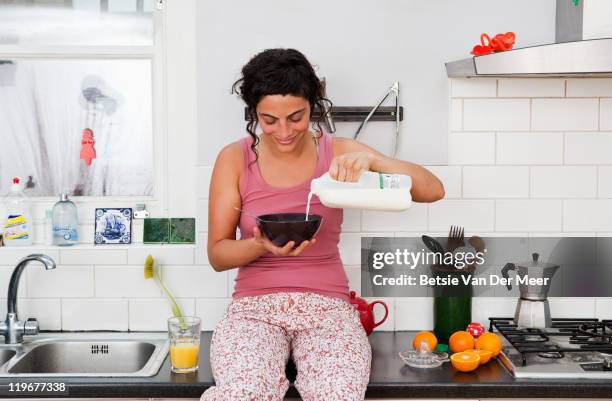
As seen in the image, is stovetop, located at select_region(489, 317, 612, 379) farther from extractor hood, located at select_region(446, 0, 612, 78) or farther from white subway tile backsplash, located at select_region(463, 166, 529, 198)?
extractor hood, located at select_region(446, 0, 612, 78)

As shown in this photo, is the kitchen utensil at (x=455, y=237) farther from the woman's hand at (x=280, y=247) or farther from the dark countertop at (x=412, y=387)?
the woman's hand at (x=280, y=247)

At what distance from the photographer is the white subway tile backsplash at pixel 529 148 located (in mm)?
2316

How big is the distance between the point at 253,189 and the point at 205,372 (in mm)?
515

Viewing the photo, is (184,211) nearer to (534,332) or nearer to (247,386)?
(247,386)

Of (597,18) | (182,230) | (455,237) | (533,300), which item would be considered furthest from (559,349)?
(182,230)

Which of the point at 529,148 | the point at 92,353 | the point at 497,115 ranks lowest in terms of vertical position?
the point at 92,353

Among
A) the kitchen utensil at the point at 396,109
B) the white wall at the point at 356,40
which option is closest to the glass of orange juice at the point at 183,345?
the white wall at the point at 356,40

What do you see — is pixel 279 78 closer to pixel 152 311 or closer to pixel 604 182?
pixel 152 311

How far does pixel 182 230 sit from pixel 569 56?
1.30 meters

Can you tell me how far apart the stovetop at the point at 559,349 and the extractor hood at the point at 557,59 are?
2.48 ft

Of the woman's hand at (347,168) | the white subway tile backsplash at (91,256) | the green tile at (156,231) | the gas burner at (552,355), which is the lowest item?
the gas burner at (552,355)

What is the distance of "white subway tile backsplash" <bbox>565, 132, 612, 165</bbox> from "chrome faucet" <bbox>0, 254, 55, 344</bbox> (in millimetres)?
1727

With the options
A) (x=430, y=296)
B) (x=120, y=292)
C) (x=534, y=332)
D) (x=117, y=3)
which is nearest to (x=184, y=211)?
(x=120, y=292)

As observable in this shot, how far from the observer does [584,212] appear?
2340 mm
